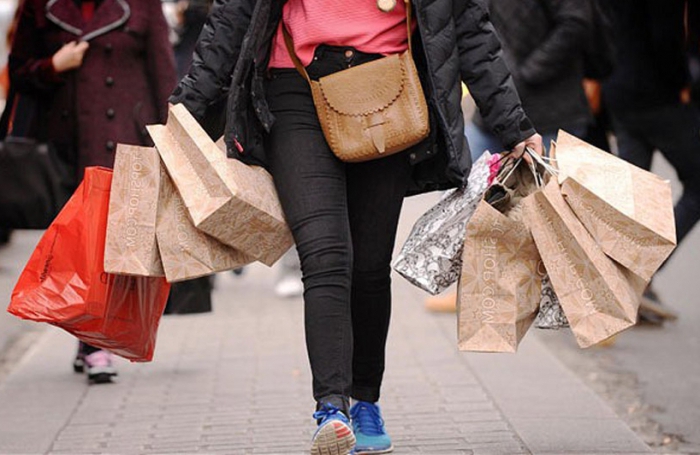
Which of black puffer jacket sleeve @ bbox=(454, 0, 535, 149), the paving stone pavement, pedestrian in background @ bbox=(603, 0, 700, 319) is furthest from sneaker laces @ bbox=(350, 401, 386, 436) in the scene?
pedestrian in background @ bbox=(603, 0, 700, 319)

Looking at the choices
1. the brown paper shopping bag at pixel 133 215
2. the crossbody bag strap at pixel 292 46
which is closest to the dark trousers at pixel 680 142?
the crossbody bag strap at pixel 292 46

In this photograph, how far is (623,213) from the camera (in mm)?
4598

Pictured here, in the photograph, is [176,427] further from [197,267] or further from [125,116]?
[125,116]

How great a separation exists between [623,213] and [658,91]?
3.37 meters

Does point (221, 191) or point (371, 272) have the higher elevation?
point (221, 191)

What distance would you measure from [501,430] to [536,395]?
0.74 meters

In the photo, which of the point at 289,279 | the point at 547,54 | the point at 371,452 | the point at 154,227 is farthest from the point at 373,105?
the point at 289,279

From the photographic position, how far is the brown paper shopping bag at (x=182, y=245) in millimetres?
4613

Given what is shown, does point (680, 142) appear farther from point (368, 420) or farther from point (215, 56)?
point (215, 56)

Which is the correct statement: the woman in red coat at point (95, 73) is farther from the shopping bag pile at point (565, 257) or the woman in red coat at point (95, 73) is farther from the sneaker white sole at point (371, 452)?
the shopping bag pile at point (565, 257)

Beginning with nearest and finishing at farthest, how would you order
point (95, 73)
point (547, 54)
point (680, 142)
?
1. point (95, 73)
2. point (547, 54)
3. point (680, 142)

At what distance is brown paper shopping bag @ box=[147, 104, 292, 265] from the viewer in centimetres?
455

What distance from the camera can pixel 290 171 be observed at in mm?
4637

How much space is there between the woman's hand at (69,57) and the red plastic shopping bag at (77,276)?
1.72 metres
